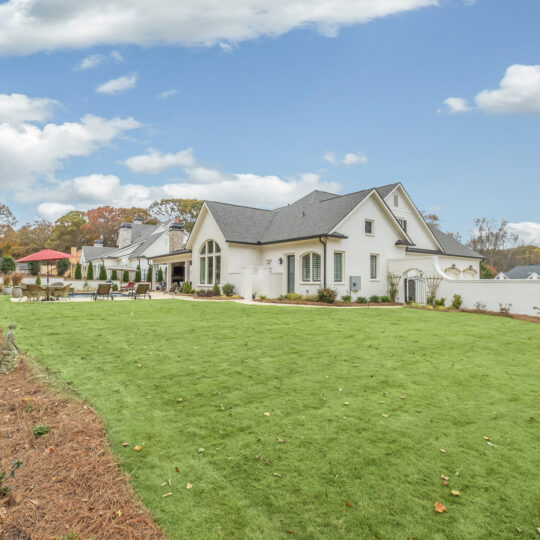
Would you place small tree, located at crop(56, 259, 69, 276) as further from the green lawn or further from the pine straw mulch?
the pine straw mulch

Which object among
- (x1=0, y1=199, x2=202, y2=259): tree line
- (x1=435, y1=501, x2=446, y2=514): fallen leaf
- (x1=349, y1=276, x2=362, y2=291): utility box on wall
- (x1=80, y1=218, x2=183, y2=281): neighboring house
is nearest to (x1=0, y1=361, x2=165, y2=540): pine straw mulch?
(x1=435, y1=501, x2=446, y2=514): fallen leaf

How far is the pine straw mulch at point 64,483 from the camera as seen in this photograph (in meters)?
2.61

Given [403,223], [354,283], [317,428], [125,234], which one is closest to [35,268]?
[125,234]

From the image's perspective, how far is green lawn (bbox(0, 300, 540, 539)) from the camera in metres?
2.72

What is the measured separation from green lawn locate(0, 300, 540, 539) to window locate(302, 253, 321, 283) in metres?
12.0

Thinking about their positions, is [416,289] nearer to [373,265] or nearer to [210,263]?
[373,265]

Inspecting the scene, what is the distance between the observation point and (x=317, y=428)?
404 centimetres

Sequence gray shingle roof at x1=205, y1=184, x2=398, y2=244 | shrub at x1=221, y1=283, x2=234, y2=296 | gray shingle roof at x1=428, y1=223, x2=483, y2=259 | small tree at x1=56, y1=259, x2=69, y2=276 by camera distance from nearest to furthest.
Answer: gray shingle roof at x1=205, y1=184, x2=398, y2=244 → shrub at x1=221, y1=283, x2=234, y2=296 → gray shingle roof at x1=428, y1=223, x2=483, y2=259 → small tree at x1=56, y1=259, x2=69, y2=276

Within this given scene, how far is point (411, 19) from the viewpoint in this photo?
49.1ft

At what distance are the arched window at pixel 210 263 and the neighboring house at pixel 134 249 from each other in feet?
28.2

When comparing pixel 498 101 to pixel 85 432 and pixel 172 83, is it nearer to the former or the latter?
pixel 172 83

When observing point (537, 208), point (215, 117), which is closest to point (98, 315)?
point (215, 117)

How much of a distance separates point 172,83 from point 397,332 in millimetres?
16736

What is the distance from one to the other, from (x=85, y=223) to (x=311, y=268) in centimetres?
6383
